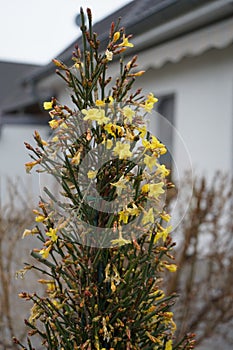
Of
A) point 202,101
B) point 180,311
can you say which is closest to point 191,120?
point 202,101

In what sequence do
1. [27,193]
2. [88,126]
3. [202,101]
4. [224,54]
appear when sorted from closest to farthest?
1. [88,126]
2. [27,193]
3. [224,54]
4. [202,101]

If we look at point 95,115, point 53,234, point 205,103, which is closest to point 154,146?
point 95,115

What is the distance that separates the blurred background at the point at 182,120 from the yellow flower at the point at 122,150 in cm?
20

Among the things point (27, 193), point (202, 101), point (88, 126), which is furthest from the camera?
point (202, 101)

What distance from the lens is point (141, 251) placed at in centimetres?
150

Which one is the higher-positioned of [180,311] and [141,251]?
[141,251]

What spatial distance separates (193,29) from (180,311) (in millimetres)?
2405

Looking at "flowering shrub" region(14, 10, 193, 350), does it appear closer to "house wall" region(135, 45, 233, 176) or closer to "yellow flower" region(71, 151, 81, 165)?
"yellow flower" region(71, 151, 81, 165)

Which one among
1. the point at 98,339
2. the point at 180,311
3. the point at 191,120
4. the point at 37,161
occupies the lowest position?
the point at 180,311

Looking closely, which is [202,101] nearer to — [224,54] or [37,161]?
[224,54]

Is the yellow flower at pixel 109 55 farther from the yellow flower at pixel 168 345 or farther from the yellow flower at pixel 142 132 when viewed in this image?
the yellow flower at pixel 168 345

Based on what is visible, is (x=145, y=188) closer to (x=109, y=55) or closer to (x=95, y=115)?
(x=95, y=115)

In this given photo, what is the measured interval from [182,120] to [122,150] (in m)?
4.67

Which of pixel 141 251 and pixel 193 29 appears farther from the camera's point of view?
pixel 193 29
